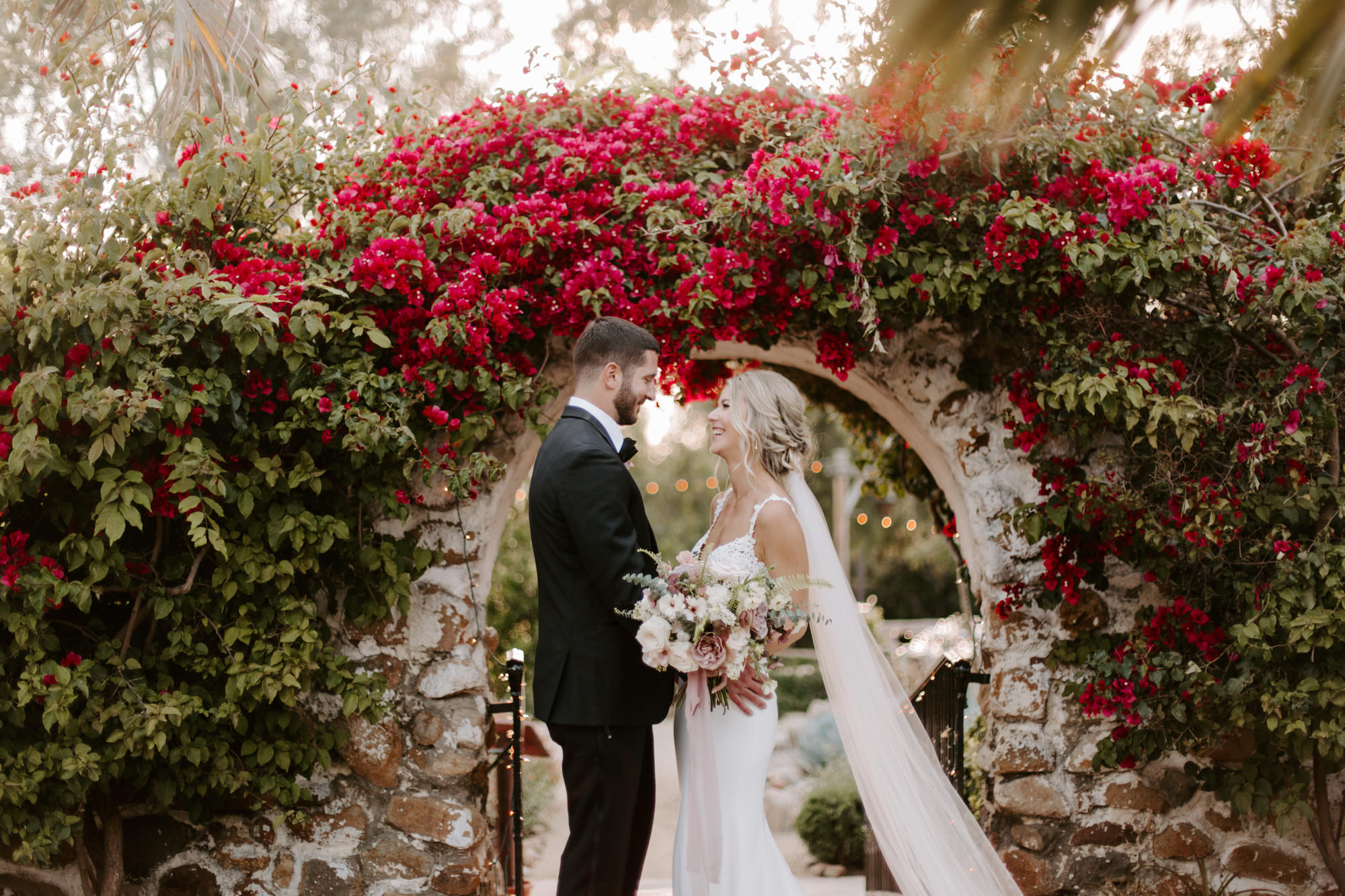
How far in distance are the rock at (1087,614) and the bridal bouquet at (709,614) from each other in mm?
1594

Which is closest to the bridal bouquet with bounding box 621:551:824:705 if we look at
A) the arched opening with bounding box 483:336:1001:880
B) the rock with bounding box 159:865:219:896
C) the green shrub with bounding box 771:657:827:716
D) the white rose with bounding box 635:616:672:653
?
the white rose with bounding box 635:616:672:653

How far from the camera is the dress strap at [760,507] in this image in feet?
9.84

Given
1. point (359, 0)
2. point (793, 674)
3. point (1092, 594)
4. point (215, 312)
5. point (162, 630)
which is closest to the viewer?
point (215, 312)

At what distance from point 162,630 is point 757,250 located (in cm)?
254

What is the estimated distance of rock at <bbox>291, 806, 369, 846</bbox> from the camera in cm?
351

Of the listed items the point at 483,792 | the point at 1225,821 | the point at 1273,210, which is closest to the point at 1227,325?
A: the point at 1273,210

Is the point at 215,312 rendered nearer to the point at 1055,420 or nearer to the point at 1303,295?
the point at 1055,420

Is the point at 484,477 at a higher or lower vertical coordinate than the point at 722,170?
lower

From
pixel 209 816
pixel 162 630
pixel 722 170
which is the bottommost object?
pixel 209 816

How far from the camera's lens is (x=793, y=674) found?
37.7 feet

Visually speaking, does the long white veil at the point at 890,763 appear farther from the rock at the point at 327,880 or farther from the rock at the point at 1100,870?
the rock at the point at 327,880

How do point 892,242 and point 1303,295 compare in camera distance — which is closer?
point 1303,295

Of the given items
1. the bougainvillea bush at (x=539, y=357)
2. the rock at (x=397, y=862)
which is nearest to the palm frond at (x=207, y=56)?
the bougainvillea bush at (x=539, y=357)

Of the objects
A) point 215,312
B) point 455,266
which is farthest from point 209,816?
point 455,266
